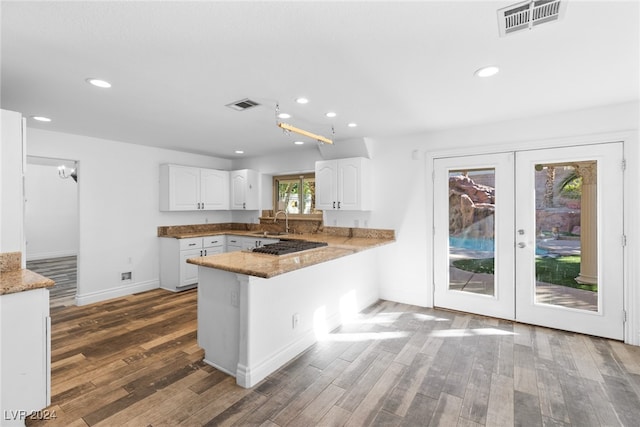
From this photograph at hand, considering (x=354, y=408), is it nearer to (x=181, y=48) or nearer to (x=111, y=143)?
(x=181, y=48)

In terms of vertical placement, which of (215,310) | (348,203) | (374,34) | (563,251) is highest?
(374,34)

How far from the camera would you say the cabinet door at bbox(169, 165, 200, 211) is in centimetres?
499

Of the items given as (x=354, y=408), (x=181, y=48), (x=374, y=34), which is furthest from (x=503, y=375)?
(x=181, y=48)

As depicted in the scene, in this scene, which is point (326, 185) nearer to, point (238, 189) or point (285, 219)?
point (285, 219)

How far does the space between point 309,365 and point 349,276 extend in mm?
1329

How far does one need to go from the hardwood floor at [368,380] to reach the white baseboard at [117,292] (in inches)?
31.8

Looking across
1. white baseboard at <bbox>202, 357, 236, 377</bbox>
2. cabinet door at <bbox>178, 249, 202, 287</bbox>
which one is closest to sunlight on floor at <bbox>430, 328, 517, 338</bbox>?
white baseboard at <bbox>202, 357, 236, 377</bbox>

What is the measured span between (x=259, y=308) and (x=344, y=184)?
8.19 ft

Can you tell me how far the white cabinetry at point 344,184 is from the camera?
431 cm

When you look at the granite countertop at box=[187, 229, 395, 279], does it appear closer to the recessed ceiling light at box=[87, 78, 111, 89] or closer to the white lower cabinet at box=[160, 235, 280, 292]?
the recessed ceiling light at box=[87, 78, 111, 89]

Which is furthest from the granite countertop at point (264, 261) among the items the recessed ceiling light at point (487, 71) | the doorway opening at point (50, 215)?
the doorway opening at point (50, 215)

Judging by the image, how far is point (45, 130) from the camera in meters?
3.88

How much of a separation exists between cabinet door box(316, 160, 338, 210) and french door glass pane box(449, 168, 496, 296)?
160 centimetres

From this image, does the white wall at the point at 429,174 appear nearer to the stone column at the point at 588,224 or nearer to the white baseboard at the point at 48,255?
the stone column at the point at 588,224
